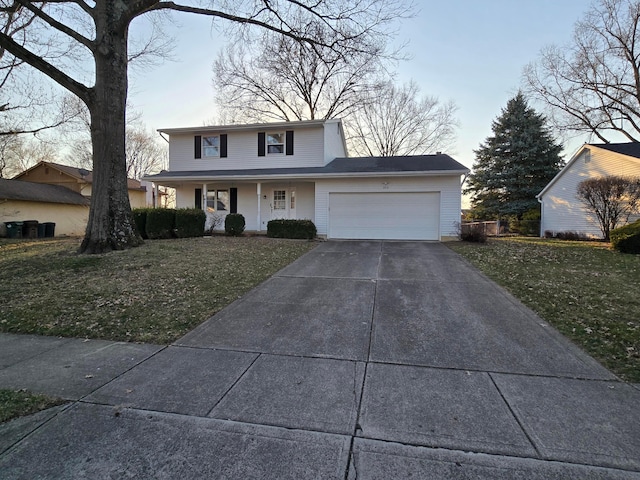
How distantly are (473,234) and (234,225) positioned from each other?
31.9 ft

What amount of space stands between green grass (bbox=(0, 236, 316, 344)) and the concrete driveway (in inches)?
17.8

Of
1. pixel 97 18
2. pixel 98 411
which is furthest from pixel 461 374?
pixel 97 18

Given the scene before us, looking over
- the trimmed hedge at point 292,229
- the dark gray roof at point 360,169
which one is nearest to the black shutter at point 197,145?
the dark gray roof at point 360,169

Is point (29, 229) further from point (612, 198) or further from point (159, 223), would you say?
point (612, 198)

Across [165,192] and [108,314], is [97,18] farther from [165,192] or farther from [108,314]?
[165,192]

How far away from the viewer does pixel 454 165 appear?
13.9 meters

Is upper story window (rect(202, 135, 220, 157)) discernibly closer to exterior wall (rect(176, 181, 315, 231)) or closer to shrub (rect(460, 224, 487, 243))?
exterior wall (rect(176, 181, 315, 231))

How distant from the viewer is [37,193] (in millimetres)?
20266

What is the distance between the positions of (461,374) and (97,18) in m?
11.9

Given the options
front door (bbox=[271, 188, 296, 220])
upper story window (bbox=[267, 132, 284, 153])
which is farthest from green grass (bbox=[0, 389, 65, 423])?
upper story window (bbox=[267, 132, 284, 153])

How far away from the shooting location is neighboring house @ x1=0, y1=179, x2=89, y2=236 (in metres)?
18.4

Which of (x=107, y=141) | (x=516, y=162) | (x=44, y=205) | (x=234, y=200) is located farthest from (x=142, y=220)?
(x=516, y=162)

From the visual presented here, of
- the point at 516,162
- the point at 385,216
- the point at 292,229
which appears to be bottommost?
the point at 292,229

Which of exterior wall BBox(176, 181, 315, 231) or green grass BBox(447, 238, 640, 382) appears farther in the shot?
exterior wall BBox(176, 181, 315, 231)
